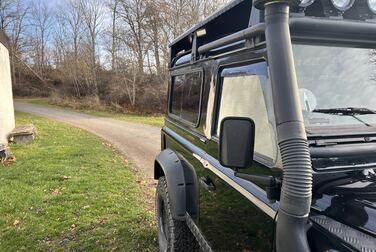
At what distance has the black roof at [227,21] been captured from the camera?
95.2 inches

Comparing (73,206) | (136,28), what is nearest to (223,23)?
(73,206)

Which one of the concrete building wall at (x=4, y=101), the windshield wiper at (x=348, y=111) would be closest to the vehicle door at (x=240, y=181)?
the windshield wiper at (x=348, y=111)

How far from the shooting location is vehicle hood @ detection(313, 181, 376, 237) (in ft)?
4.79

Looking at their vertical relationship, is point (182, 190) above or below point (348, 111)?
below

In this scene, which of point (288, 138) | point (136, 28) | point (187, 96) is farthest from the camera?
Result: point (136, 28)

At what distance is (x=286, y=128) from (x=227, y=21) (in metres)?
1.59

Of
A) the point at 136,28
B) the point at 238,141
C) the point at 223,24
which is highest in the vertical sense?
the point at 136,28

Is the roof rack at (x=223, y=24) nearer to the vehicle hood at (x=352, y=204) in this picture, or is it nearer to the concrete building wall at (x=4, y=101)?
the vehicle hood at (x=352, y=204)

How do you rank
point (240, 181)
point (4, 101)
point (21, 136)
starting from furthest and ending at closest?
1. point (21, 136)
2. point (4, 101)
3. point (240, 181)

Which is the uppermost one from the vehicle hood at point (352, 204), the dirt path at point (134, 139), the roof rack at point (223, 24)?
the roof rack at point (223, 24)

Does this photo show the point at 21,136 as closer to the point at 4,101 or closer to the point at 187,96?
the point at 4,101

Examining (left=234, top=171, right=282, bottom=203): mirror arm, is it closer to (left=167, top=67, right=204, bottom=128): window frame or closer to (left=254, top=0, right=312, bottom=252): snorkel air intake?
(left=254, top=0, right=312, bottom=252): snorkel air intake

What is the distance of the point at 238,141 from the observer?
165 cm

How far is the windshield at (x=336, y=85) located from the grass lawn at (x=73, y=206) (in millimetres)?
3055
